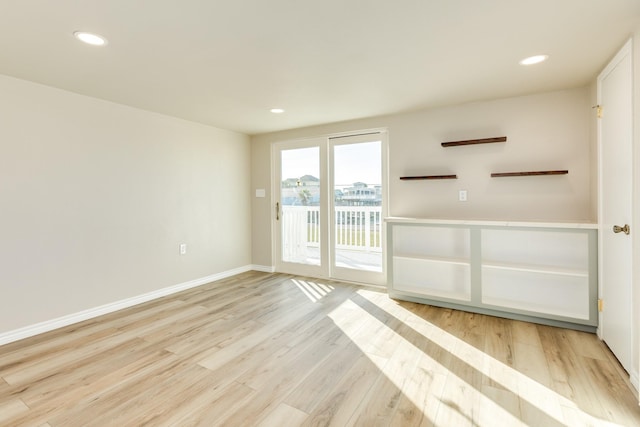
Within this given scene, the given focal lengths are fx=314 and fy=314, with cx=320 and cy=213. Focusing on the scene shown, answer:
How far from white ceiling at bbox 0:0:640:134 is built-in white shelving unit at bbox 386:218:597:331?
4.69ft

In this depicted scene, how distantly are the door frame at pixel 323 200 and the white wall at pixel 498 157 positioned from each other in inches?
4.6

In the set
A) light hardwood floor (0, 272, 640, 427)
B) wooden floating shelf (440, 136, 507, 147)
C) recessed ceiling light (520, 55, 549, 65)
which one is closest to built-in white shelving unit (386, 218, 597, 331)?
light hardwood floor (0, 272, 640, 427)

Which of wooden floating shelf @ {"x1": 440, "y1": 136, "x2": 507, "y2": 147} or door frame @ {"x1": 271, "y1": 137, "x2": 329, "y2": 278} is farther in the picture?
door frame @ {"x1": 271, "y1": 137, "x2": 329, "y2": 278}

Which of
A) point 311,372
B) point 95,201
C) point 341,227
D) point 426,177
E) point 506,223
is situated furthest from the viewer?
point 341,227

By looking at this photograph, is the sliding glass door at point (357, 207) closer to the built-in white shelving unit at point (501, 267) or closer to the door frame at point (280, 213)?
the door frame at point (280, 213)

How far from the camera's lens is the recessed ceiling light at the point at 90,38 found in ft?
6.66

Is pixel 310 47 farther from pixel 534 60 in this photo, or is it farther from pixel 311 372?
pixel 311 372

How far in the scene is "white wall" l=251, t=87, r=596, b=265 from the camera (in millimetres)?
3113

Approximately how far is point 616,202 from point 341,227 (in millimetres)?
2932

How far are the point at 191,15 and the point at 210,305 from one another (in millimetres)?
2855

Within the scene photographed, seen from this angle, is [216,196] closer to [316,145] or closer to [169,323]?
[316,145]

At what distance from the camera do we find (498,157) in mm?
3436

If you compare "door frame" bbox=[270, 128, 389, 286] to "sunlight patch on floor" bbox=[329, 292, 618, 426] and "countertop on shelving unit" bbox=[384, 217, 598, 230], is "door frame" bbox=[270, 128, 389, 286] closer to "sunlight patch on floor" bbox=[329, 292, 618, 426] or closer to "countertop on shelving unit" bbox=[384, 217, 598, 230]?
"countertop on shelving unit" bbox=[384, 217, 598, 230]

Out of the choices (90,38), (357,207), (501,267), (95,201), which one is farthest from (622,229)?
(95,201)
